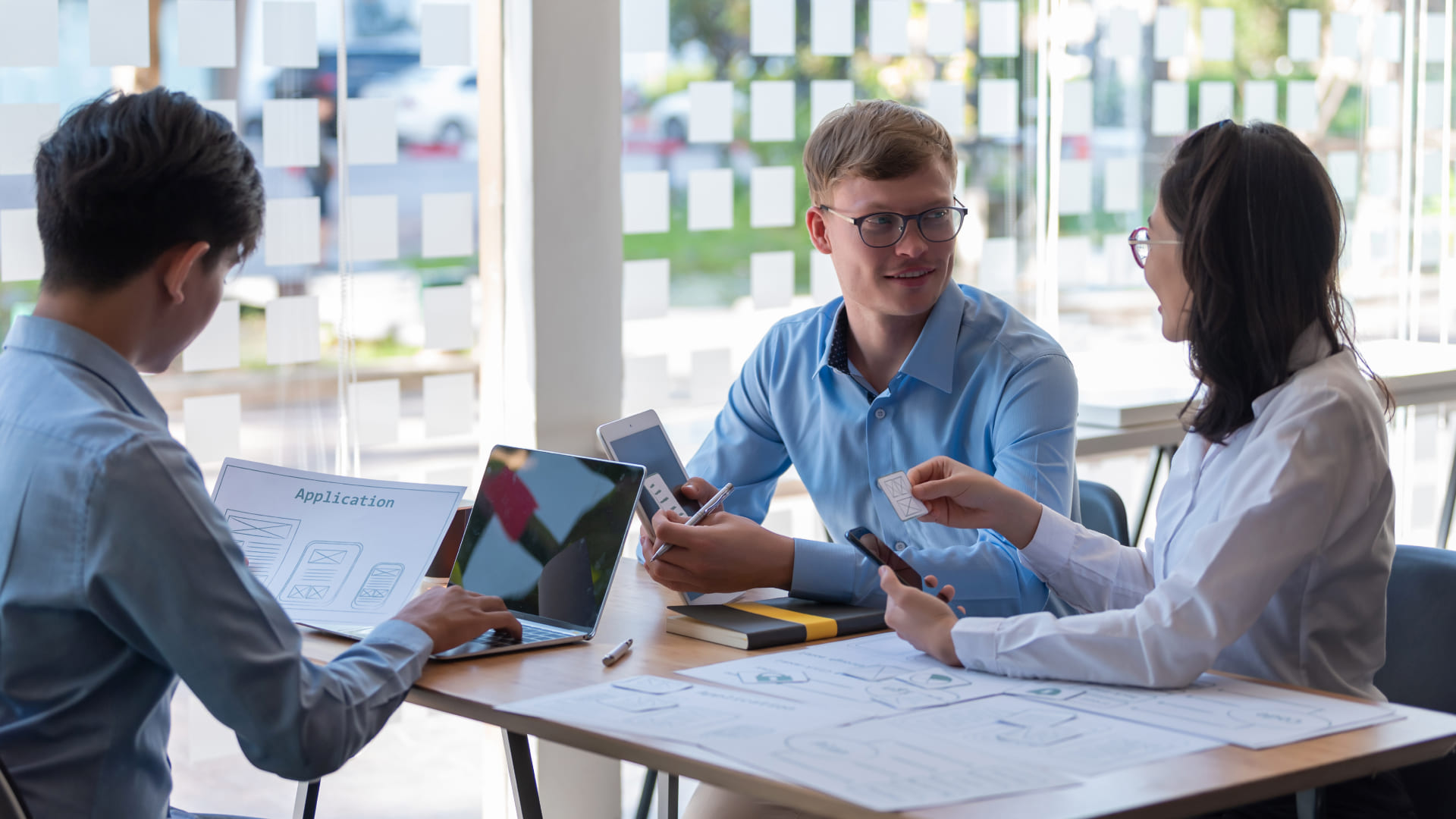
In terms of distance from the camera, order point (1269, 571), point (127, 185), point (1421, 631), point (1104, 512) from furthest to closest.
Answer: point (1104, 512), point (1421, 631), point (1269, 571), point (127, 185)

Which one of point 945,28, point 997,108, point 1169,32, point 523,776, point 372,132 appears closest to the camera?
point 523,776

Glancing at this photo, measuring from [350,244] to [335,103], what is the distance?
262 mm

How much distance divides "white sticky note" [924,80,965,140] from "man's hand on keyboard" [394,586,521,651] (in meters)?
2.21

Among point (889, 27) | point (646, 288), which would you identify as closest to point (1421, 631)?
point (646, 288)

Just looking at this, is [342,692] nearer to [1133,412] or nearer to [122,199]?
[122,199]

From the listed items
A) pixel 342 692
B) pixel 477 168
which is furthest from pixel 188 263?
pixel 477 168

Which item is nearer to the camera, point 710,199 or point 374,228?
point 374,228

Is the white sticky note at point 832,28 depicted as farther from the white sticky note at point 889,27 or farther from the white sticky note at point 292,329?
the white sticky note at point 292,329

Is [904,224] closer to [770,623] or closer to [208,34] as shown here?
[770,623]

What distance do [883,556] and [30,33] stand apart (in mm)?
1640

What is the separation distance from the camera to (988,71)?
11.9 feet

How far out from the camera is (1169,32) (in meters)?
3.92

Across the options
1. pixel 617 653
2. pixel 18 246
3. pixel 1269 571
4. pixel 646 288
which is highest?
pixel 18 246

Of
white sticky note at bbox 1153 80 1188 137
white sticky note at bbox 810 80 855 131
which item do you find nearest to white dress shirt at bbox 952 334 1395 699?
white sticky note at bbox 810 80 855 131
